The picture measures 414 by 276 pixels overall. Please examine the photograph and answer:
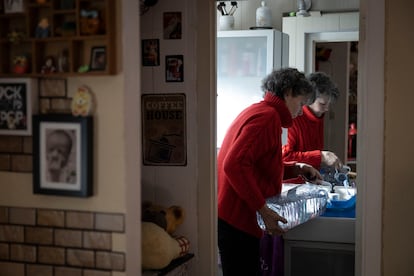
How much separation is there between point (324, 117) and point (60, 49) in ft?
8.71

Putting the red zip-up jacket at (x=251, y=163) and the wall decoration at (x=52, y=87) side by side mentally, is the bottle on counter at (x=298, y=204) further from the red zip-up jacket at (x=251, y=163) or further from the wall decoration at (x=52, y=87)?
the wall decoration at (x=52, y=87)

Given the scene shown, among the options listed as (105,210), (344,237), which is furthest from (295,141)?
(105,210)

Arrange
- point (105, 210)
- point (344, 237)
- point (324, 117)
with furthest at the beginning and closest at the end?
point (324, 117)
point (344, 237)
point (105, 210)

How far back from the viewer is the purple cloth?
128 inches

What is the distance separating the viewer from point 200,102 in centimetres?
248

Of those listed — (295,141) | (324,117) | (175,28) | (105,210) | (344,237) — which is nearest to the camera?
(105,210)

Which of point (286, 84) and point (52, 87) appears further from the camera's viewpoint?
point (286, 84)

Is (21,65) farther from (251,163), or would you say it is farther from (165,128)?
(251,163)

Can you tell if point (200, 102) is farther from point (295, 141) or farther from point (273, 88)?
point (295, 141)

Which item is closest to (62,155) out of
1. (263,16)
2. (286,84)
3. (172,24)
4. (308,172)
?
(172,24)

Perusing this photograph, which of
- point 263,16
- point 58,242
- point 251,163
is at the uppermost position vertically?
point 263,16

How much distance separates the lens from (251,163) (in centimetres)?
264

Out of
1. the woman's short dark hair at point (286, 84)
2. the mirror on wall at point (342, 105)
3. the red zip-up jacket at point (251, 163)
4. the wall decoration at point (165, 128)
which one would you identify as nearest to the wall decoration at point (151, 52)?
the wall decoration at point (165, 128)

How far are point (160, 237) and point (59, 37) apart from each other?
33.7 inches
